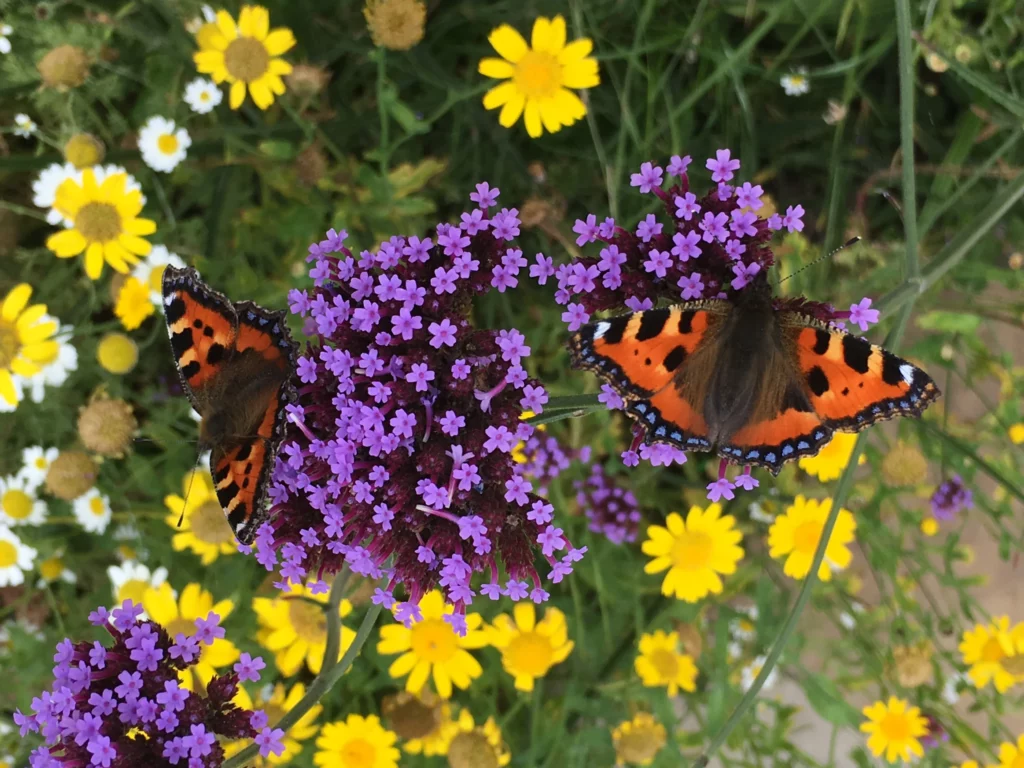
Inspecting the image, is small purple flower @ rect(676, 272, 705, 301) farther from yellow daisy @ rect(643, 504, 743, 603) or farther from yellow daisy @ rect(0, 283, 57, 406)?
yellow daisy @ rect(0, 283, 57, 406)

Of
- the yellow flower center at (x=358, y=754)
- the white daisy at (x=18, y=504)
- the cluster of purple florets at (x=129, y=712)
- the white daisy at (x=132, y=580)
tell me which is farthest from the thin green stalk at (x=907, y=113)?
the white daisy at (x=18, y=504)

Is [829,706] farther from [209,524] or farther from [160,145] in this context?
[160,145]

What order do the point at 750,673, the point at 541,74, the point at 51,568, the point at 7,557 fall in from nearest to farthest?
the point at 541,74 < the point at 7,557 < the point at 51,568 < the point at 750,673

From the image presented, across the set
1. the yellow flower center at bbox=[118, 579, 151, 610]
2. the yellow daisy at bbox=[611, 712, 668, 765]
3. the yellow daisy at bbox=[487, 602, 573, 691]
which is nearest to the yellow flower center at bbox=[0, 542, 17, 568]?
the yellow flower center at bbox=[118, 579, 151, 610]

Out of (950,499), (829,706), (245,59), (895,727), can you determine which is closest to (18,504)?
(245,59)

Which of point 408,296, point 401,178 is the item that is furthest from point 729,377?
point 401,178

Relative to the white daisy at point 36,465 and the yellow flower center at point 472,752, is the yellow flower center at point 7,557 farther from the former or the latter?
the yellow flower center at point 472,752
